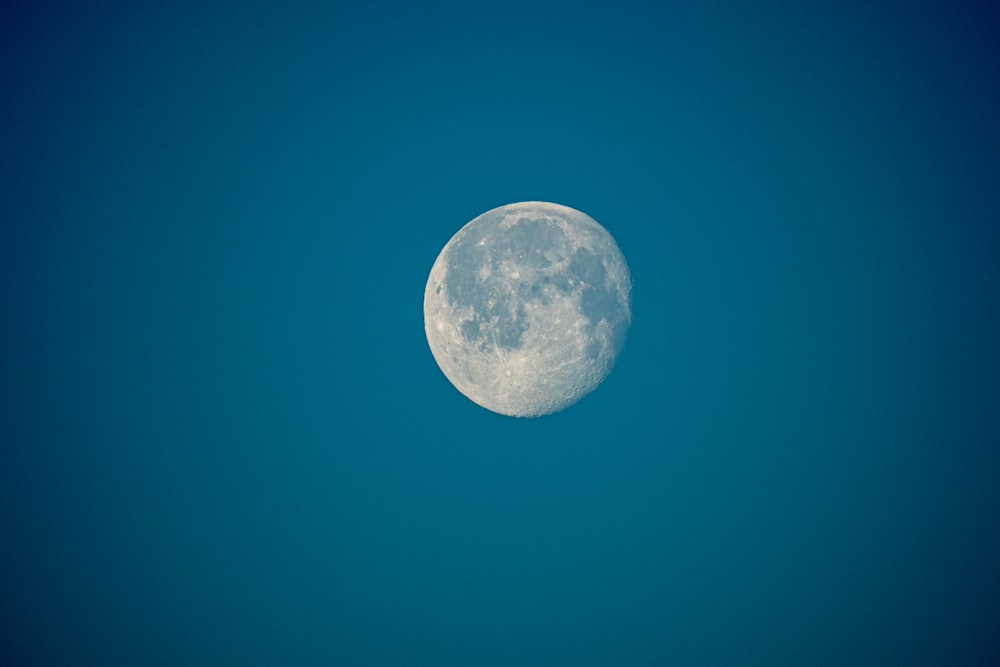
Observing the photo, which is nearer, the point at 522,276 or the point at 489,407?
the point at 522,276

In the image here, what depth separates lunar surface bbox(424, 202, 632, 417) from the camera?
162 inches

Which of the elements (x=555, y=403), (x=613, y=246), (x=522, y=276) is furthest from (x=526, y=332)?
(x=613, y=246)

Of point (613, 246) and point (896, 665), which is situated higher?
point (613, 246)

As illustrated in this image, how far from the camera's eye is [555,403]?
465 centimetres

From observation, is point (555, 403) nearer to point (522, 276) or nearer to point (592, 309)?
point (592, 309)

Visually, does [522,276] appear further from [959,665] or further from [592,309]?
[959,665]

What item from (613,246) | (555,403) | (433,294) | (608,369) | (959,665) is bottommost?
(959,665)

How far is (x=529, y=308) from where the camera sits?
4.06 meters

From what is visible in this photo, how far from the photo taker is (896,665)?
7605 millimetres

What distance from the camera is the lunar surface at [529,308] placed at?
13.5ft

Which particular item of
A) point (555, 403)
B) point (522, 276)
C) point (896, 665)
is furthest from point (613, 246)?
Result: point (896, 665)

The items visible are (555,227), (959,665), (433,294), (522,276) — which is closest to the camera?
(522,276)

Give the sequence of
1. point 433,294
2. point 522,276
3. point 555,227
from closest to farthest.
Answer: point 522,276 → point 555,227 → point 433,294

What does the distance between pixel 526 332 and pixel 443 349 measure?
0.99m
